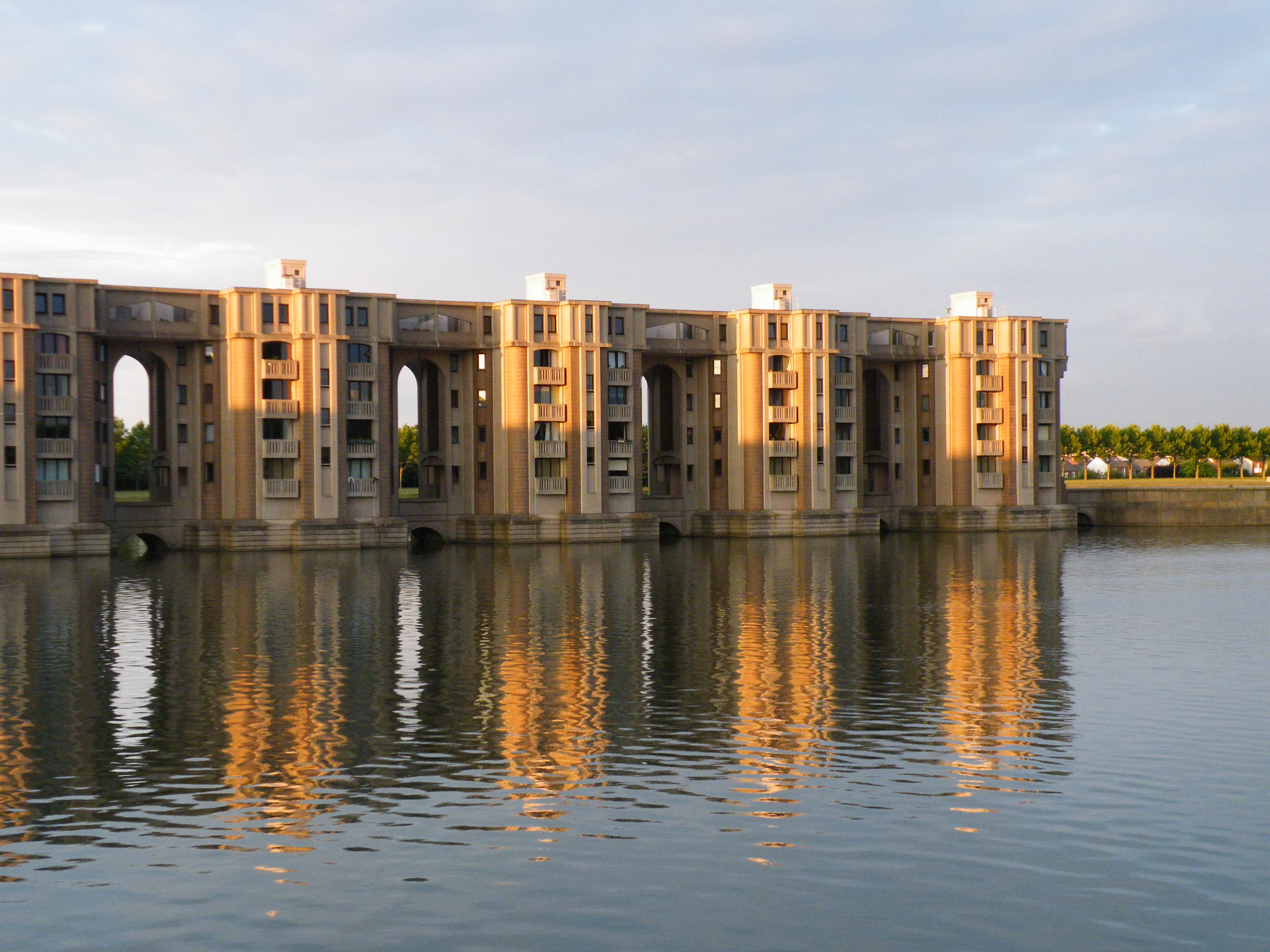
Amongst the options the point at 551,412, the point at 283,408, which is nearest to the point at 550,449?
the point at 551,412

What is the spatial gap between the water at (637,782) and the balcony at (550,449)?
63.7 m

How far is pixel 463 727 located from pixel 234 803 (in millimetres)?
7938

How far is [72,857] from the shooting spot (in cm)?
2183

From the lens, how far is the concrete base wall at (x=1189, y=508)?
152m

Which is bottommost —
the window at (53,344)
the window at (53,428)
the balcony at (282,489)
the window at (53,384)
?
the balcony at (282,489)

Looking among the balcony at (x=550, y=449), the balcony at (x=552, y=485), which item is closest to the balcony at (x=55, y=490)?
the balcony at (x=552, y=485)

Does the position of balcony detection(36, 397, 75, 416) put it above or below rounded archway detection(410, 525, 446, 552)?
above

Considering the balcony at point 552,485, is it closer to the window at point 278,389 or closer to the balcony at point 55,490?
the window at point 278,389

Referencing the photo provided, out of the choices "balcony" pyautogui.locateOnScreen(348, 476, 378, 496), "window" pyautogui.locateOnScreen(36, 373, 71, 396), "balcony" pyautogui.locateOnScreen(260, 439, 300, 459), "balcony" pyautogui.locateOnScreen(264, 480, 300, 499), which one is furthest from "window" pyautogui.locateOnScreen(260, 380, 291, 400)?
"window" pyautogui.locateOnScreen(36, 373, 71, 396)

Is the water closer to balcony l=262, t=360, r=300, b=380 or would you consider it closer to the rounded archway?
balcony l=262, t=360, r=300, b=380

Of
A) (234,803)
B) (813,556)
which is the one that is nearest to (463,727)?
(234,803)

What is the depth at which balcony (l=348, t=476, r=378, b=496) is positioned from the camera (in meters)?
114

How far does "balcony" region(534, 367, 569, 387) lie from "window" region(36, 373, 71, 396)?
3877 cm

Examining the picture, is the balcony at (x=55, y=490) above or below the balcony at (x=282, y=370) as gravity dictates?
below
